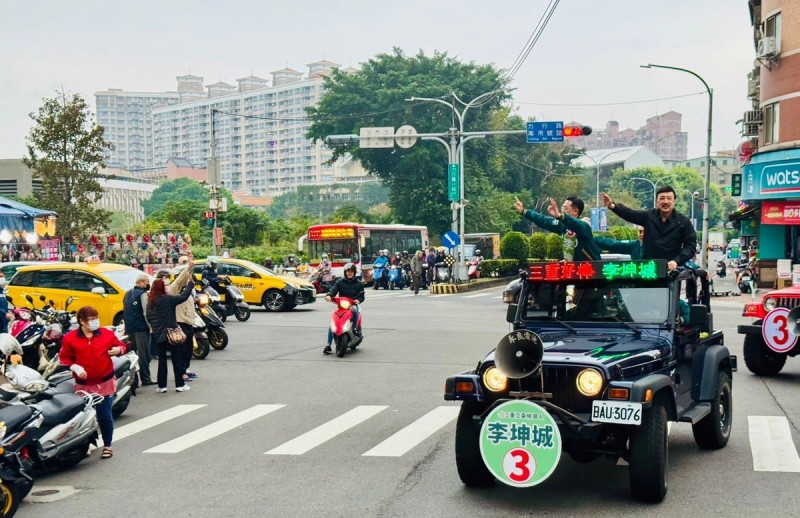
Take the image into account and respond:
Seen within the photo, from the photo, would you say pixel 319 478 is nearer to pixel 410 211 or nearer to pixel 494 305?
pixel 494 305

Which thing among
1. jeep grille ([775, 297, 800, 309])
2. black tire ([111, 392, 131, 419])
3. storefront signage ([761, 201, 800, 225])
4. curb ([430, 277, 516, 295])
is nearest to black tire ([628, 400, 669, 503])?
black tire ([111, 392, 131, 419])

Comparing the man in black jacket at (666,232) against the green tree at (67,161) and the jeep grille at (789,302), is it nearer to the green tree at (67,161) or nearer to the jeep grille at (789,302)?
the jeep grille at (789,302)

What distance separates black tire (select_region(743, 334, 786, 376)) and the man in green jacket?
5.38 meters

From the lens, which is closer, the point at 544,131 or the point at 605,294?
the point at 605,294

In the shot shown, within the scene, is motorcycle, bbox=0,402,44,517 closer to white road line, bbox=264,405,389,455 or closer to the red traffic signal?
white road line, bbox=264,405,389,455

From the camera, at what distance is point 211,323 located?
1838 cm

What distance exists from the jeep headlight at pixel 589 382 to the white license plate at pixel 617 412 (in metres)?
0.12

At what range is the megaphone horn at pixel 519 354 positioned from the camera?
22.6ft

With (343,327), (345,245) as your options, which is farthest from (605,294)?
(345,245)

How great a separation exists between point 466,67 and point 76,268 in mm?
52199

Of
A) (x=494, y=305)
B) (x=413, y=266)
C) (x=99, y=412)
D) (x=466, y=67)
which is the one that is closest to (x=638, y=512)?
(x=99, y=412)

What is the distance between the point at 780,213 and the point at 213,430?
29.4 meters

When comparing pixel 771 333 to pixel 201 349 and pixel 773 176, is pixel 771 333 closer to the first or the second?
pixel 201 349

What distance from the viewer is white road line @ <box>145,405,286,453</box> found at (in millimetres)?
10039
